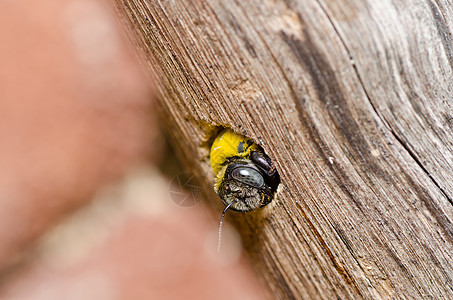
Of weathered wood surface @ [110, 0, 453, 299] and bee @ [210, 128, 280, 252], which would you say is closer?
weathered wood surface @ [110, 0, 453, 299]

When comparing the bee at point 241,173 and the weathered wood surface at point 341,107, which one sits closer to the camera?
the weathered wood surface at point 341,107

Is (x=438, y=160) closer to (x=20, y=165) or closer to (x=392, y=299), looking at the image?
(x=392, y=299)

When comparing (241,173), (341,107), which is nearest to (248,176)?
(241,173)

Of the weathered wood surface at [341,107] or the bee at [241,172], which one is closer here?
the weathered wood surface at [341,107]

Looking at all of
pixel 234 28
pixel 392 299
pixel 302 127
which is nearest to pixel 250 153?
pixel 302 127

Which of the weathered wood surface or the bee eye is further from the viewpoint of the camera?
the bee eye
